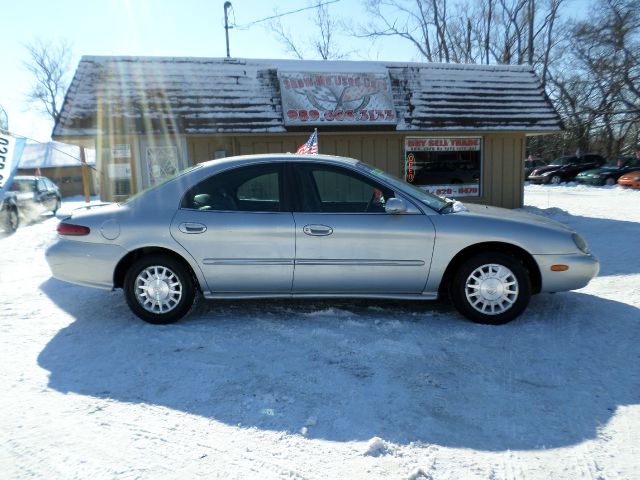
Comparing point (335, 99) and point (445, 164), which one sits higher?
point (335, 99)

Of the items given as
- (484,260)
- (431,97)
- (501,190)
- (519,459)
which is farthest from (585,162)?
(519,459)

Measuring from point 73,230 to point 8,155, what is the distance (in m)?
5.26

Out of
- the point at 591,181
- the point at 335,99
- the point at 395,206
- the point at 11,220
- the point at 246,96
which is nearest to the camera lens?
the point at 395,206

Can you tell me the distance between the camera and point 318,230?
13.9 feet

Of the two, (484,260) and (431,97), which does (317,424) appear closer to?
(484,260)

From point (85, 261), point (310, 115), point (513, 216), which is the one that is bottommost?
point (85, 261)

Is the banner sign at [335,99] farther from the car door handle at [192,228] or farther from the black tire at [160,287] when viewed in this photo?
the black tire at [160,287]

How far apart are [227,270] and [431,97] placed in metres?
9.17

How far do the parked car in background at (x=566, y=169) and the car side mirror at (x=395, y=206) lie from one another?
2647 centimetres

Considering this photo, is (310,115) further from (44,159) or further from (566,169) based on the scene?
(44,159)

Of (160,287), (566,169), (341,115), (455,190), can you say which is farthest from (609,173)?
(160,287)

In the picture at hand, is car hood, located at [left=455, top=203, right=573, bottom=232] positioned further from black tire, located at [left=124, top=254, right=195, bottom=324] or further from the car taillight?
the car taillight

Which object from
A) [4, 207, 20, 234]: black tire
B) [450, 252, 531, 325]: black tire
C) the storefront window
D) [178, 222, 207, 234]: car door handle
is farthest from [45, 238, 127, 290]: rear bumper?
the storefront window

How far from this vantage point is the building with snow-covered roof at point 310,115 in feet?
34.1
